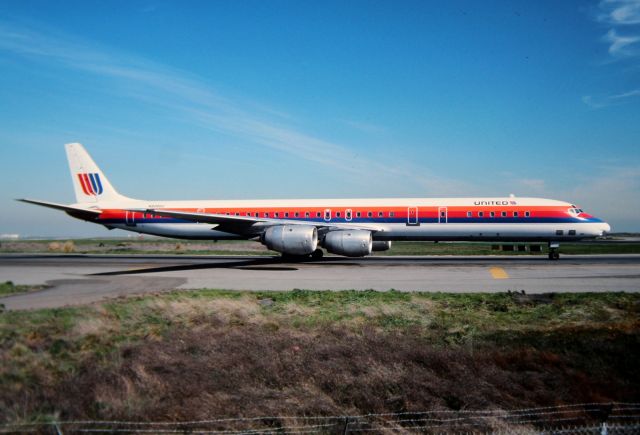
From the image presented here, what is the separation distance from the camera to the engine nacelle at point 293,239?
2580 cm

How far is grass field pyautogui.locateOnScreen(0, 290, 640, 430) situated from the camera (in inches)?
297

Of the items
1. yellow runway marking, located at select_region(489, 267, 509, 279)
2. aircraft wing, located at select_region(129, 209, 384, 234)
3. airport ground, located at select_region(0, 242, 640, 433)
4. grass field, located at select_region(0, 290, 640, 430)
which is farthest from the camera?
aircraft wing, located at select_region(129, 209, 384, 234)

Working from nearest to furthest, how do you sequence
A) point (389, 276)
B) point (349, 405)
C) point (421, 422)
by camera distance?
point (421, 422) < point (349, 405) < point (389, 276)

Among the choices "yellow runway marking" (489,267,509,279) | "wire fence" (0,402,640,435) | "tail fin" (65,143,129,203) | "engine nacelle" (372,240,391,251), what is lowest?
"wire fence" (0,402,640,435)

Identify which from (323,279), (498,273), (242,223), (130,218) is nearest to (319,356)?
(323,279)

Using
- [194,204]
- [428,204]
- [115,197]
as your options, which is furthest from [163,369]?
[115,197]

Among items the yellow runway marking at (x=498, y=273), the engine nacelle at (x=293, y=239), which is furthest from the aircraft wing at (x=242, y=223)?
the yellow runway marking at (x=498, y=273)

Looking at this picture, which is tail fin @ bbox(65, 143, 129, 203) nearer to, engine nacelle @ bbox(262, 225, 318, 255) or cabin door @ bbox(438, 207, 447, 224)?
engine nacelle @ bbox(262, 225, 318, 255)

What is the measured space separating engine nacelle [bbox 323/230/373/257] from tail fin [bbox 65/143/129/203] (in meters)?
19.3

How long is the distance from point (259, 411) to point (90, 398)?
9.47 feet

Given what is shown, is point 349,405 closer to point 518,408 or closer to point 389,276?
point 518,408

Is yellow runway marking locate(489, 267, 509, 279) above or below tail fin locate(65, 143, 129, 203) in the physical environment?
below

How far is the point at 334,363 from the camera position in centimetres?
902

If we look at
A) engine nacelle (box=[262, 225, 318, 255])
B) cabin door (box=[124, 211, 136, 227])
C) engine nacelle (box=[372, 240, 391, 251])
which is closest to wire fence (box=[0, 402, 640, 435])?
engine nacelle (box=[262, 225, 318, 255])
